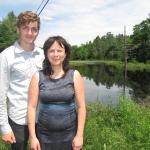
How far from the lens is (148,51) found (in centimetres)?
4934

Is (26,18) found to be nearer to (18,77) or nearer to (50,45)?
(50,45)

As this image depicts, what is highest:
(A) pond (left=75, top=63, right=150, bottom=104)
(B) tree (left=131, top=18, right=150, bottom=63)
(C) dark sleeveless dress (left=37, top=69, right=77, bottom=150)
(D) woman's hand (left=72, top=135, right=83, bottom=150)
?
(B) tree (left=131, top=18, right=150, bottom=63)

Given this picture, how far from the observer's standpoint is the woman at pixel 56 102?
193cm

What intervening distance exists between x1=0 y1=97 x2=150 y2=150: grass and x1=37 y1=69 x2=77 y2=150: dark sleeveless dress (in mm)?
1450

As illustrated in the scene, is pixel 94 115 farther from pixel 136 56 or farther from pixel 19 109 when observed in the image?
pixel 136 56

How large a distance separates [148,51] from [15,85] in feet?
170

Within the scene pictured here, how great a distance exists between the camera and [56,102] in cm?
192

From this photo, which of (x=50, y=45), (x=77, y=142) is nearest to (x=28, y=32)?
(x=50, y=45)

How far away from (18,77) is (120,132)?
137 inches

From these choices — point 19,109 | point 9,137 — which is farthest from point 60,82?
point 9,137

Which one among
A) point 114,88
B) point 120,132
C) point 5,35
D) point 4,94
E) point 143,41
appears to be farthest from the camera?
point 143,41

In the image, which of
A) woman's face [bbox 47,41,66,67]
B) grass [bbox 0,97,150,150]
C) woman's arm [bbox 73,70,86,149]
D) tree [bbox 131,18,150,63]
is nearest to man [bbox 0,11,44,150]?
woman's face [bbox 47,41,66,67]

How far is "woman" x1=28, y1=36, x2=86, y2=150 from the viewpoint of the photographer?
1930 millimetres

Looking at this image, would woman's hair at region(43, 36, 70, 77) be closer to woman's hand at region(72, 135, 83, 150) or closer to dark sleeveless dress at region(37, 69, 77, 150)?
dark sleeveless dress at region(37, 69, 77, 150)
